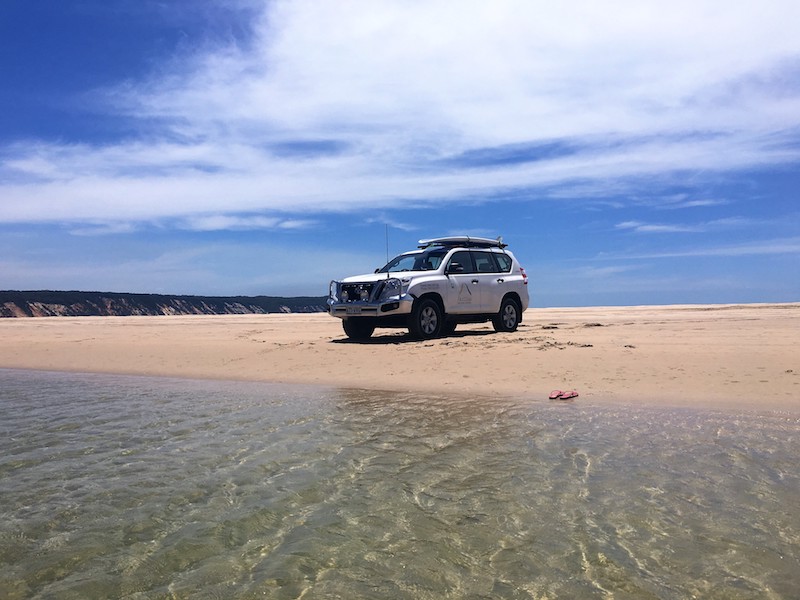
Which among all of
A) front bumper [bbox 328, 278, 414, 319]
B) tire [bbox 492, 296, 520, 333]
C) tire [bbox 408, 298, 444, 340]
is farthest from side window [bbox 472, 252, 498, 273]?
front bumper [bbox 328, 278, 414, 319]

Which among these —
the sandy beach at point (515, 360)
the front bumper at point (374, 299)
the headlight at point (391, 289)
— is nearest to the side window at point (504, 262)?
the sandy beach at point (515, 360)

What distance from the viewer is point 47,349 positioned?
15.8 metres

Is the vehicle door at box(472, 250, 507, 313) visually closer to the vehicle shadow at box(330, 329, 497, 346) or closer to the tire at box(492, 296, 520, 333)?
the tire at box(492, 296, 520, 333)

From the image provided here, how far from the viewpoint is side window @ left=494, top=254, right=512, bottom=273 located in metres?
15.4

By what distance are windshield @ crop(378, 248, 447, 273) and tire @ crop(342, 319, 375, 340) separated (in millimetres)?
1254

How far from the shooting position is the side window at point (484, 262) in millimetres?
14846

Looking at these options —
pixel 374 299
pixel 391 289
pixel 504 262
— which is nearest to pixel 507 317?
pixel 504 262

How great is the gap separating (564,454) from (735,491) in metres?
1.26

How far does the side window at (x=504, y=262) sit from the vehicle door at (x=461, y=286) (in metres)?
0.98

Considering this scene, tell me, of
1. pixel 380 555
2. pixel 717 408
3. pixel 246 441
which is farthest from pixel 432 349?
pixel 380 555

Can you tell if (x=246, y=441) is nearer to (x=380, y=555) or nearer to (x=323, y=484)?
(x=323, y=484)

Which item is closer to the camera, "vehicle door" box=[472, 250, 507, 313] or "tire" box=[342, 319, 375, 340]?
"tire" box=[342, 319, 375, 340]

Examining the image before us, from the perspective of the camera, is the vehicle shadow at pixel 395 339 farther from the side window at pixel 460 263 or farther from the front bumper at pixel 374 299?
the side window at pixel 460 263

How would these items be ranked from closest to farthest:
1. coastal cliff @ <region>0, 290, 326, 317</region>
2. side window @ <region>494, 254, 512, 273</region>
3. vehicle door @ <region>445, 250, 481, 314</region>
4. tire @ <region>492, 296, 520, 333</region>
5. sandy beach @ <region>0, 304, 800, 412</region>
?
sandy beach @ <region>0, 304, 800, 412</region>, vehicle door @ <region>445, 250, 481, 314</region>, tire @ <region>492, 296, 520, 333</region>, side window @ <region>494, 254, 512, 273</region>, coastal cliff @ <region>0, 290, 326, 317</region>
